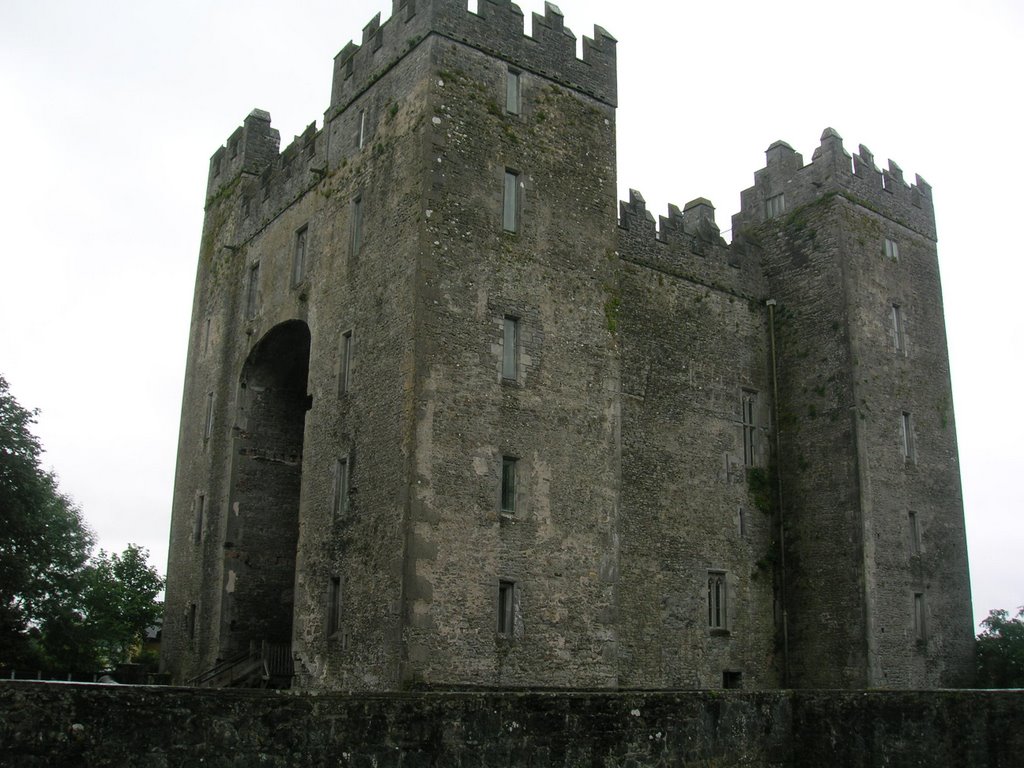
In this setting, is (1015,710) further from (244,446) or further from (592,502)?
(244,446)

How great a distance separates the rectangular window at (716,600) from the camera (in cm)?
2444

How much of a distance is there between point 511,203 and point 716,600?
1066 cm

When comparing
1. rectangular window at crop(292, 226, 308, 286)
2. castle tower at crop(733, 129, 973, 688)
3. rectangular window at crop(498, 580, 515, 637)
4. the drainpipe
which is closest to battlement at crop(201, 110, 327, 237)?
rectangular window at crop(292, 226, 308, 286)

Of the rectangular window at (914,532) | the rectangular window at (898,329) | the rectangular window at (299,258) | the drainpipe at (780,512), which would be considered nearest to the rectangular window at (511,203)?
the rectangular window at (299,258)

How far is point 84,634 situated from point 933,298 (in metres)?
31.8

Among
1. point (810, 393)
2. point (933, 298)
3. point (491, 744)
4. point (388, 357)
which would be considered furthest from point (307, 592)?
point (933, 298)

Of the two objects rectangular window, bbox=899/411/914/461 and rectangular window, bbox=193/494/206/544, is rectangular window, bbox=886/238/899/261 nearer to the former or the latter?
rectangular window, bbox=899/411/914/461

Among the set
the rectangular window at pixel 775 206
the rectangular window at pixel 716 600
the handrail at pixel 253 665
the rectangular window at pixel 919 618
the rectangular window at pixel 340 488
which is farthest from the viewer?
the rectangular window at pixel 775 206

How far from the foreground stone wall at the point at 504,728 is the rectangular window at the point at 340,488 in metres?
9.57

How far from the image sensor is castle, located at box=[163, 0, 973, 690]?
19141 mm

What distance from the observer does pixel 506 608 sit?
18875 millimetres

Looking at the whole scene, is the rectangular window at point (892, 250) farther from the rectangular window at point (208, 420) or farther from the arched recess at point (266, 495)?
the rectangular window at point (208, 420)

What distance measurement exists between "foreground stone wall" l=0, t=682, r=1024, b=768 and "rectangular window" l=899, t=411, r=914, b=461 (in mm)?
13579

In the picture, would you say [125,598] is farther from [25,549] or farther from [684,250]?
[684,250]
